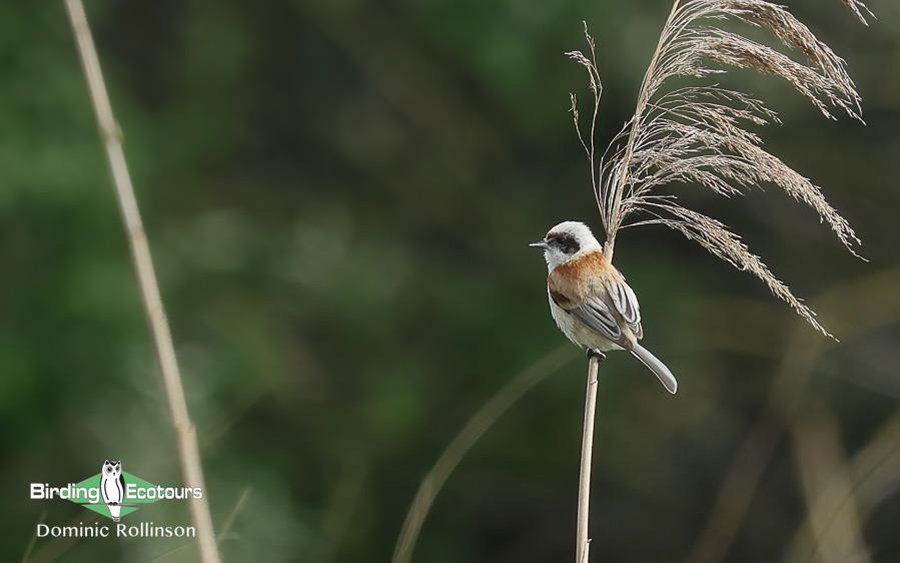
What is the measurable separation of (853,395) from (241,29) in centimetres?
331

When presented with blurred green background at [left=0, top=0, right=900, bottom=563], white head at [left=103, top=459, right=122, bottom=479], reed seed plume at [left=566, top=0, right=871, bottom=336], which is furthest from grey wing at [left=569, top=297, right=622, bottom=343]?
blurred green background at [left=0, top=0, right=900, bottom=563]

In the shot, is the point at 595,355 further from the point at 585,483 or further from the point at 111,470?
the point at 111,470

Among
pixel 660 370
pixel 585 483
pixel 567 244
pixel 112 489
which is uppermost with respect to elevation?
pixel 567 244

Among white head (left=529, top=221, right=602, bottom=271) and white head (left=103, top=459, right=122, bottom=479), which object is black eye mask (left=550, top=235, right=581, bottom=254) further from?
white head (left=103, top=459, right=122, bottom=479)

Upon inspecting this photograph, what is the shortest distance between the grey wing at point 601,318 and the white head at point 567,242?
0.12 metres

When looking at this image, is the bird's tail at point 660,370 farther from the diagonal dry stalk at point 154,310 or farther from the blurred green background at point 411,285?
the blurred green background at point 411,285

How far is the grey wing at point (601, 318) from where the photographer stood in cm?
200

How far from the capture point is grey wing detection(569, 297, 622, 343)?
200 cm

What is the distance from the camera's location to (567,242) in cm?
215

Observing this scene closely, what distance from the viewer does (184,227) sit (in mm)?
5125

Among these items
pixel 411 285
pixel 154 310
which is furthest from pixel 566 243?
pixel 411 285

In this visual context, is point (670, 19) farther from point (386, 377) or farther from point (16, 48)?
point (16, 48)

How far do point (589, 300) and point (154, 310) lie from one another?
0.90 m

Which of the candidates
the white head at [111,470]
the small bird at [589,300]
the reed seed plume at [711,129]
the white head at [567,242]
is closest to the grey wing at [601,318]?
the small bird at [589,300]
